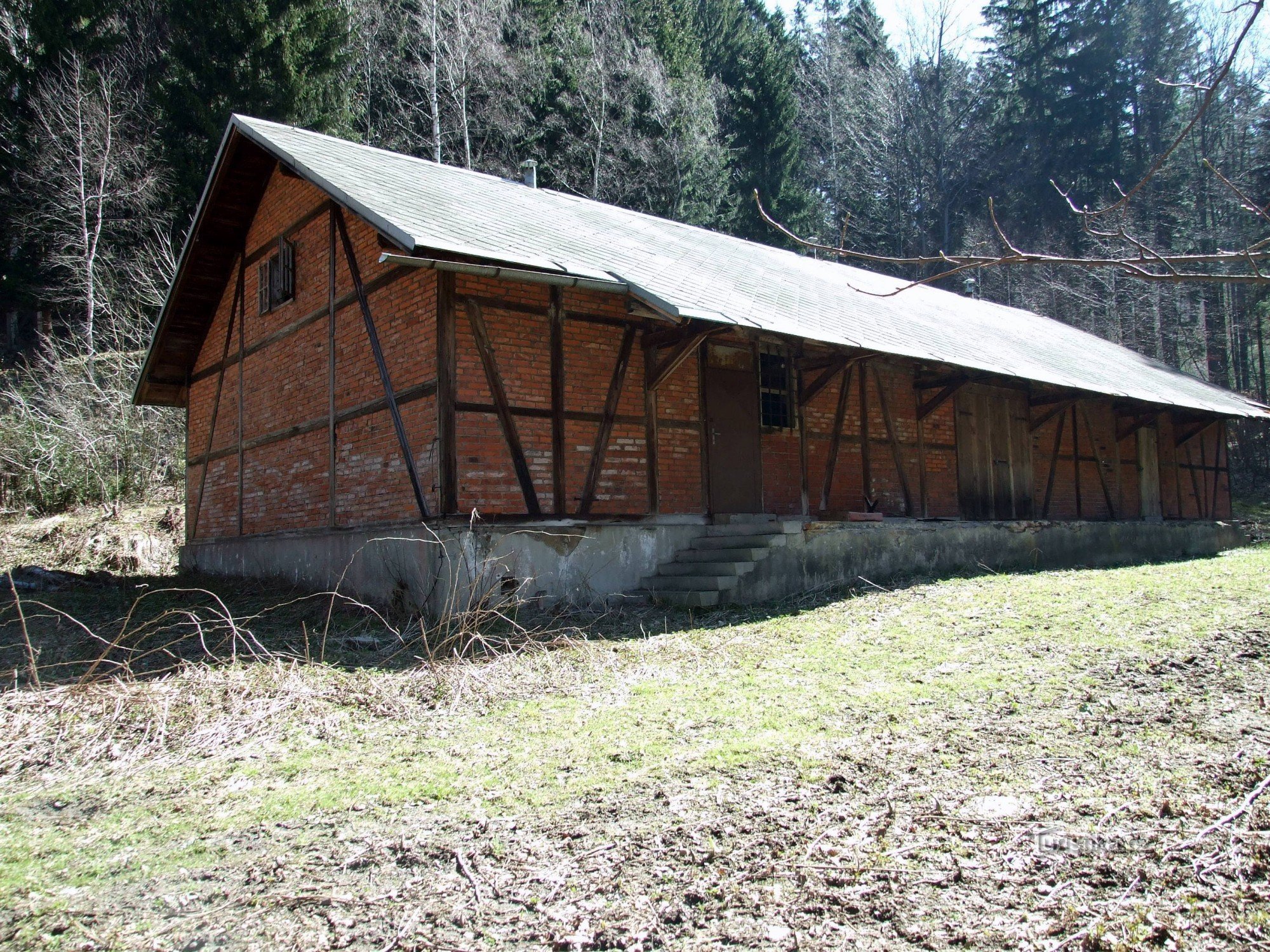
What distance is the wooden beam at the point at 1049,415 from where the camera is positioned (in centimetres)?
1530

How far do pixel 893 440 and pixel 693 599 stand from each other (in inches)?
206

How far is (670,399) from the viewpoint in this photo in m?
10.6

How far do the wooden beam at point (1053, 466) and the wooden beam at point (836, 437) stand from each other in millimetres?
5380

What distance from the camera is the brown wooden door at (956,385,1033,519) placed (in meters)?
14.5

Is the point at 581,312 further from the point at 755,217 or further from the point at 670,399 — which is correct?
the point at 755,217

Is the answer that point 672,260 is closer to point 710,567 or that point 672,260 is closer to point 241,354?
point 710,567

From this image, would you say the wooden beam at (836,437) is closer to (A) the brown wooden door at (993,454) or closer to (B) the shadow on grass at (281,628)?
(B) the shadow on grass at (281,628)

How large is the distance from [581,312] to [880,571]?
4.77 metres

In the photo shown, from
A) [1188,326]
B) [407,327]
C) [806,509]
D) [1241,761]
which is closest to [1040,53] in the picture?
[1188,326]

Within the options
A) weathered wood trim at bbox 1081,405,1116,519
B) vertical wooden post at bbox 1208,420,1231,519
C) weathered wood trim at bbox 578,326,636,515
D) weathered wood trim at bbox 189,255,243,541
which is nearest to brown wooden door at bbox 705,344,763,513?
weathered wood trim at bbox 578,326,636,515

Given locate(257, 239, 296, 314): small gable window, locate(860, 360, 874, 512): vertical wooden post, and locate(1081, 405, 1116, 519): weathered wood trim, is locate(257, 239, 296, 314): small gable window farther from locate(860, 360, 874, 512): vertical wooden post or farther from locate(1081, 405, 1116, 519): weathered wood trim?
locate(1081, 405, 1116, 519): weathered wood trim

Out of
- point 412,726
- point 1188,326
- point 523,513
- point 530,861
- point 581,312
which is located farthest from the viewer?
point 1188,326

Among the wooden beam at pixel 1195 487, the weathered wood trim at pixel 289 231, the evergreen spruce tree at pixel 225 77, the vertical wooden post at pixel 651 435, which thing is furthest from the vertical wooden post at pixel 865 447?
the evergreen spruce tree at pixel 225 77

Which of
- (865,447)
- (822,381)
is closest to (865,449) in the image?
(865,447)
